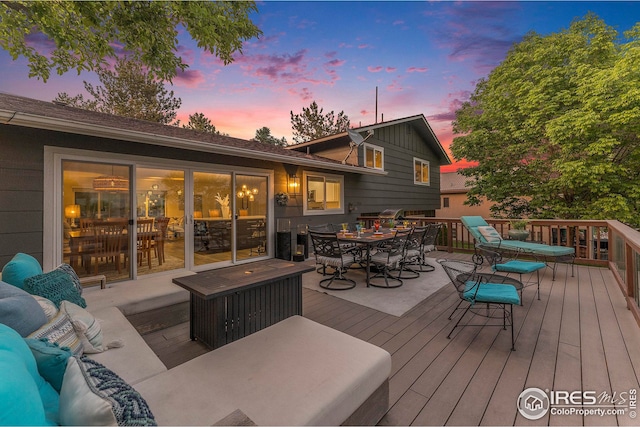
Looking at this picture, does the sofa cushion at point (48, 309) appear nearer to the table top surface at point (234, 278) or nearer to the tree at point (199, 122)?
the table top surface at point (234, 278)

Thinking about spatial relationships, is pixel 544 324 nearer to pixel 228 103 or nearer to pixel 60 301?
pixel 60 301

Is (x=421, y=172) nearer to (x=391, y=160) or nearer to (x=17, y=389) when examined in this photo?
(x=391, y=160)

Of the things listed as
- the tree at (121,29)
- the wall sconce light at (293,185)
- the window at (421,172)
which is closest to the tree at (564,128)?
the window at (421,172)

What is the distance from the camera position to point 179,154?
495cm

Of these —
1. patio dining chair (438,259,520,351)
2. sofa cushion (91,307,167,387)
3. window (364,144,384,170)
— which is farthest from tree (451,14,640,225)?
sofa cushion (91,307,167,387)

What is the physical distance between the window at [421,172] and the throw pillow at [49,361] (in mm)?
11771

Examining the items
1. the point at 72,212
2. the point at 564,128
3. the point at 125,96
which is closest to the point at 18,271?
the point at 72,212

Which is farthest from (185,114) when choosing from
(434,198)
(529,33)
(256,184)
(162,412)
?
(162,412)

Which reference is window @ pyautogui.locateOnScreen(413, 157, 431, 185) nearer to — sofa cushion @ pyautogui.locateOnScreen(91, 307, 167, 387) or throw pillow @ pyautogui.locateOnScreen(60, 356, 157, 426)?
sofa cushion @ pyautogui.locateOnScreen(91, 307, 167, 387)

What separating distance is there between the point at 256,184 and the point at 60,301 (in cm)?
448

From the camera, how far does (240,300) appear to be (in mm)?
2607

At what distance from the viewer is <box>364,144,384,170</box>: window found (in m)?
8.90

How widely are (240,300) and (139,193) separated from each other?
10.6 ft

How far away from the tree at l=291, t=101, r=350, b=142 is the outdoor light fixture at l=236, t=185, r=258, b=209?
14.7 meters
